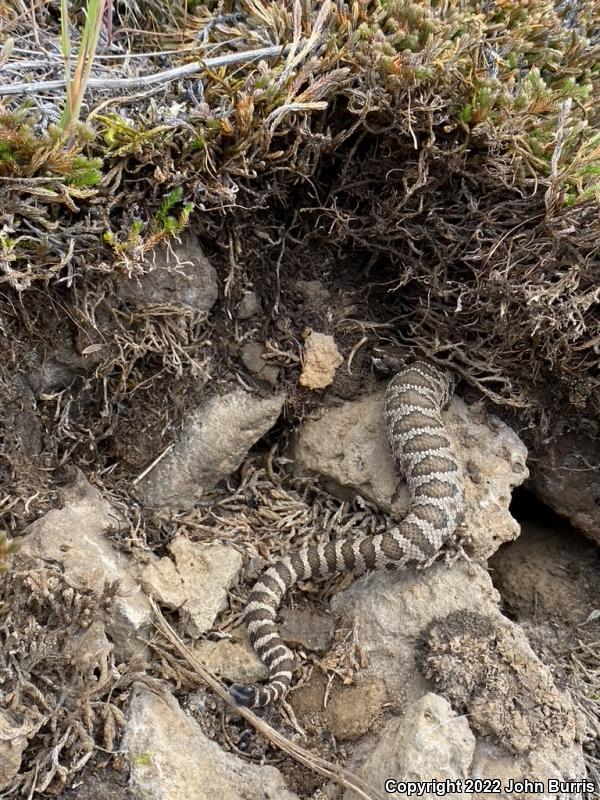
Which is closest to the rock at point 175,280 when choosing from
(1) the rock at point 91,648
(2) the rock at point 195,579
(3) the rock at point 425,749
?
(2) the rock at point 195,579

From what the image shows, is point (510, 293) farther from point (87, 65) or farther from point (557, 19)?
point (87, 65)

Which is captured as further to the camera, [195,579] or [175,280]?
[175,280]

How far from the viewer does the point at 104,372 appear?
3.56m

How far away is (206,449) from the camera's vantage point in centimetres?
389

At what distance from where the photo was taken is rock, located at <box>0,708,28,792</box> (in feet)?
8.28

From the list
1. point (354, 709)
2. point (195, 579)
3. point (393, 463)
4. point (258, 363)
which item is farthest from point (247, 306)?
point (354, 709)

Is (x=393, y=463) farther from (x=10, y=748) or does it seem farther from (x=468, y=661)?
(x=10, y=748)

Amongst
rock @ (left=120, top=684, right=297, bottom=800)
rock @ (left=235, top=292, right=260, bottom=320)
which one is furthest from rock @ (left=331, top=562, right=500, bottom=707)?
rock @ (left=235, top=292, right=260, bottom=320)

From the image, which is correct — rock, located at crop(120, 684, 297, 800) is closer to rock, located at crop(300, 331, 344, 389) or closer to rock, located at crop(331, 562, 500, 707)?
rock, located at crop(331, 562, 500, 707)

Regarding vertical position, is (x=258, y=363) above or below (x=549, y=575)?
above

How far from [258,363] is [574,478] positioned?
2227 mm

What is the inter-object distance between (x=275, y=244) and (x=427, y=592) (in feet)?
7.20

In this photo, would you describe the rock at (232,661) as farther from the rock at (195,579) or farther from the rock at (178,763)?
the rock at (178,763)

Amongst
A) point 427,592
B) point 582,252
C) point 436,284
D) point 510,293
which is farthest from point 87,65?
point 427,592
